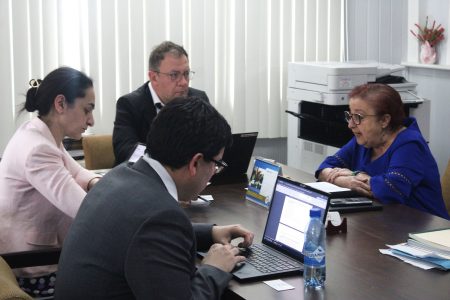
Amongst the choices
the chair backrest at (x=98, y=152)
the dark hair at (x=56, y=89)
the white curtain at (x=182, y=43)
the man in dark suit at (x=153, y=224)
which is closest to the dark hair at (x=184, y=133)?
the man in dark suit at (x=153, y=224)

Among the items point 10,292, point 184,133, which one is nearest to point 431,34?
point 184,133

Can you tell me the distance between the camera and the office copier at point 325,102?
15.6 feet

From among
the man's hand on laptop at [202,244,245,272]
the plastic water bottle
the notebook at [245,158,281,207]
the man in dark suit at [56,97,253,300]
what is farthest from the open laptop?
the man in dark suit at [56,97,253,300]

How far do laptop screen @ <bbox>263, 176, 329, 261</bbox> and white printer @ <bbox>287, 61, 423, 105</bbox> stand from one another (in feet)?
8.12

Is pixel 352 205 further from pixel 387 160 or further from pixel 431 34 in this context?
pixel 431 34

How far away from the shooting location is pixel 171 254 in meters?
1.70

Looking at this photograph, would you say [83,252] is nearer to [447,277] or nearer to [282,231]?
[282,231]

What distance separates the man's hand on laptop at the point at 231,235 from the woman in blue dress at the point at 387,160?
968 millimetres

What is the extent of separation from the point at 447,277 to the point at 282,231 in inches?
20.7

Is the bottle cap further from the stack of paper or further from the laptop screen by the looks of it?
the stack of paper

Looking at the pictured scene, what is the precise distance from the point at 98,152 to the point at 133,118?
316 mm

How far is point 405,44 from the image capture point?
5754mm

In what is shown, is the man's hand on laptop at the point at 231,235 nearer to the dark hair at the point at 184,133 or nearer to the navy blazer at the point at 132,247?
the navy blazer at the point at 132,247

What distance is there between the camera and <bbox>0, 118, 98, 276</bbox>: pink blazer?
2.53m
